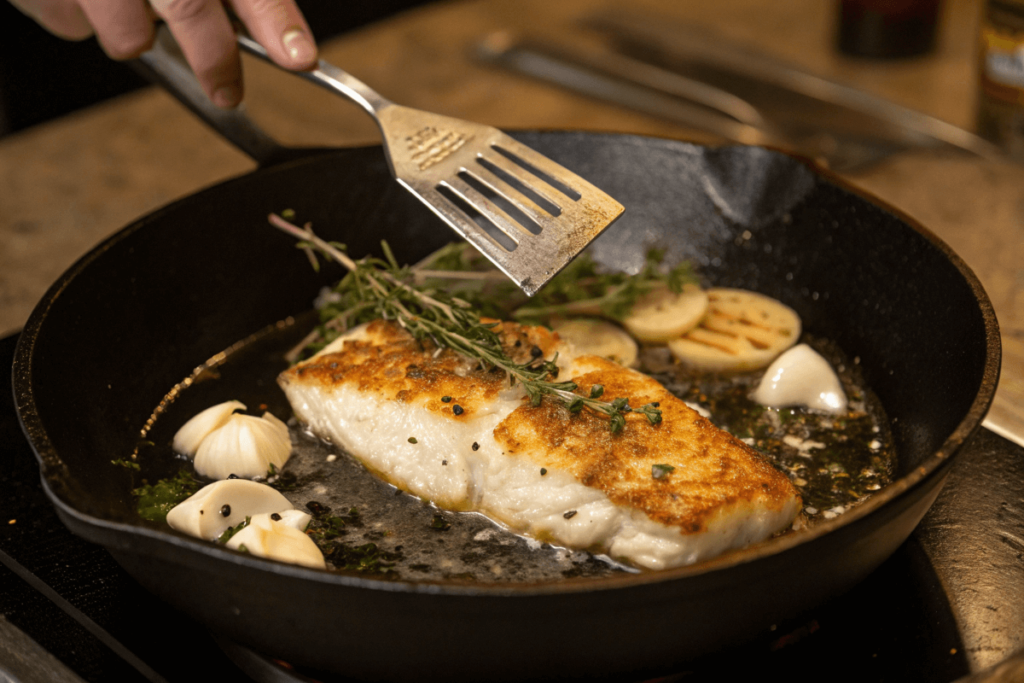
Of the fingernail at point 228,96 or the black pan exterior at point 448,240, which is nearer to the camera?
the black pan exterior at point 448,240

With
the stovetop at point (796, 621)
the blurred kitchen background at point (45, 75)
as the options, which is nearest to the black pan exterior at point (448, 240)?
the stovetop at point (796, 621)

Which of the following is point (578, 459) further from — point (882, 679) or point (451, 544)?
point (882, 679)

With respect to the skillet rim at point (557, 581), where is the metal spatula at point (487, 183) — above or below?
above

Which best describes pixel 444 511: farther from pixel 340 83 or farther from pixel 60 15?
pixel 60 15

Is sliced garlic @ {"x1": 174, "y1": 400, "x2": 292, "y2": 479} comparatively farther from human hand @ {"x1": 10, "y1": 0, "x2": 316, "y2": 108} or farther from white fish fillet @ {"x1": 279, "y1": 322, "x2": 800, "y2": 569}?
human hand @ {"x1": 10, "y1": 0, "x2": 316, "y2": 108}

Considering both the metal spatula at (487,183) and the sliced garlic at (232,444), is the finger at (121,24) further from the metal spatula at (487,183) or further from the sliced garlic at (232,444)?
the sliced garlic at (232,444)

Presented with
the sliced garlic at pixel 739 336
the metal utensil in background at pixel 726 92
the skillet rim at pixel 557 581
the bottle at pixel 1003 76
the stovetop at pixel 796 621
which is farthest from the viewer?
the metal utensil in background at pixel 726 92

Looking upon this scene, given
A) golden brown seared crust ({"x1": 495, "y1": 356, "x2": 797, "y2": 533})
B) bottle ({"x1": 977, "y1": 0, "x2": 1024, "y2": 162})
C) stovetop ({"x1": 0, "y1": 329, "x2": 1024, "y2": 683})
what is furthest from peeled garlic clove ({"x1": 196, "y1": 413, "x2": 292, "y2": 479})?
bottle ({"x1": 977, "y1": 0, "x2": 1024, "y2": 162})

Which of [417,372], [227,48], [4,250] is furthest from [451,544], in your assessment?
[4,250]
